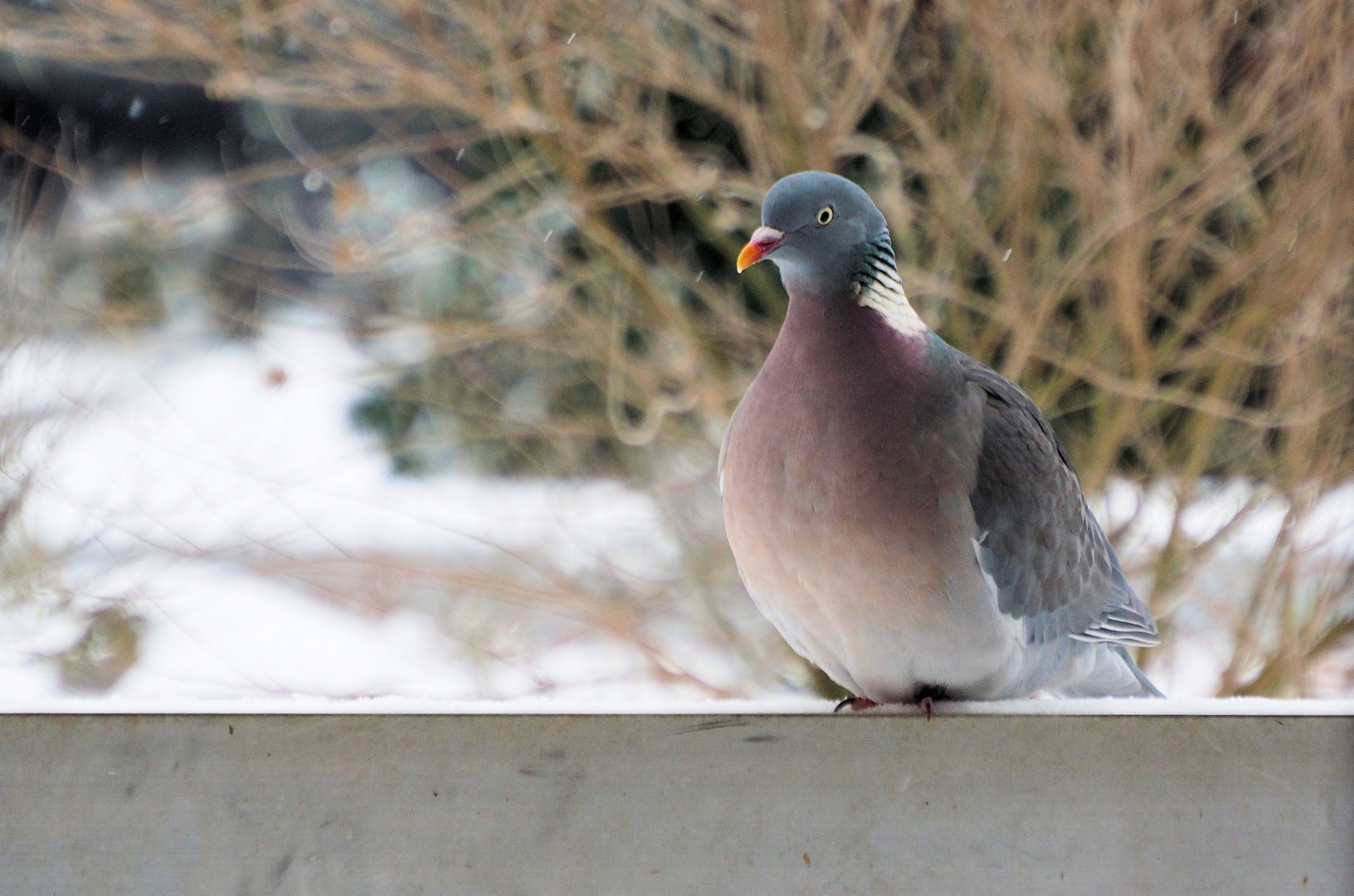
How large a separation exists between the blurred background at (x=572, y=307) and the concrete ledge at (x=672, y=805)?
4.94 feet

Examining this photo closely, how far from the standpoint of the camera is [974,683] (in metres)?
1.17

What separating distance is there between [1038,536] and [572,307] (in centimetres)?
173

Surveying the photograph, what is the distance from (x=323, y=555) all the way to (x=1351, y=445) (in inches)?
88.7

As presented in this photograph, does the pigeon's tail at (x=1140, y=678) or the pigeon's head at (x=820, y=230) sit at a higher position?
the pigeon's head at (x=820, y=230)

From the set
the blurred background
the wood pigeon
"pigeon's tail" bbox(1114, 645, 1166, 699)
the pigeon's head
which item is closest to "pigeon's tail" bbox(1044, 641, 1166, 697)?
"pigeon's tail" bbox(1114, 645, 1166, 699)

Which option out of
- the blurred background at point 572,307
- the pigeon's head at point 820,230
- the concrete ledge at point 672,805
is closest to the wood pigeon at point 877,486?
the pigeon's head at point 820,230

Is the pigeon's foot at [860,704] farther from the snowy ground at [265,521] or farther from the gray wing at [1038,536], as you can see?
the snowy ground at [265,521]

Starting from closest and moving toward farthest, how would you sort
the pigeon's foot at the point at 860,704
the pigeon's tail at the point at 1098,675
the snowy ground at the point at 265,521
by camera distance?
1. the pigeon's foot at the point at 860,704
2. the pigeon's tail at the point at 1098,675
3. the snowy ground at the point at 265,521

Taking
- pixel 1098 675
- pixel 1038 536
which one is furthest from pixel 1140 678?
pixel 1038 536

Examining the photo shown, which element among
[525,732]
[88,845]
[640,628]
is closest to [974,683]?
[525,732]

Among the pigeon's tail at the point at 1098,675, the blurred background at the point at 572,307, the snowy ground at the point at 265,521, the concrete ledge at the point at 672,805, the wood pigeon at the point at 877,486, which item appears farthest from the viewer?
the snowy ground at the point at 265,521

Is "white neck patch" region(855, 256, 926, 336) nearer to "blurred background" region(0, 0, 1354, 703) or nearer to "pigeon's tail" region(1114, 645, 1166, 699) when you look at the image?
"pigeon's tail" region(1114, 645, 1166, 699)

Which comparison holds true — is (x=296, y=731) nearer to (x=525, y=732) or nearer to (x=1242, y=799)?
(x=525, y=732)

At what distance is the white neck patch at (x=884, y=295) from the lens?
112 cm
